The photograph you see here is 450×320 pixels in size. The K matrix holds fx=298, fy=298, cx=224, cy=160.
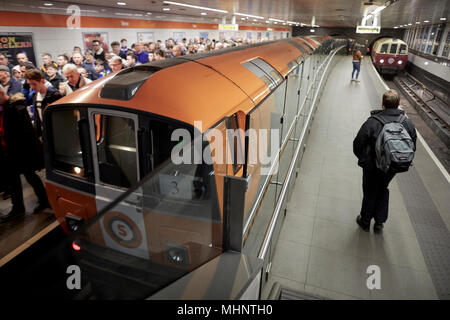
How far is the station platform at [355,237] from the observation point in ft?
9.09

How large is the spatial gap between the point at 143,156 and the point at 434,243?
324cm

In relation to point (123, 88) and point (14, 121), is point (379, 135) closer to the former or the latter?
point (123, 88)

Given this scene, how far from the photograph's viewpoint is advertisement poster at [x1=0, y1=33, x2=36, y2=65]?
25.1 feet

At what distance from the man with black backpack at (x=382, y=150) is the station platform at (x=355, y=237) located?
34 cm

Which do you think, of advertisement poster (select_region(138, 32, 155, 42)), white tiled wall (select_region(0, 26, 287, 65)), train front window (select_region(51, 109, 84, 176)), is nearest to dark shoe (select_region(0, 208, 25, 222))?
train front window (select_region(51, 109, 84, 176))

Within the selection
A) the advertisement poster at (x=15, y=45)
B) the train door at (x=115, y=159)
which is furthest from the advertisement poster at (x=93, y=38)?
the train door at (x=115, y=159)

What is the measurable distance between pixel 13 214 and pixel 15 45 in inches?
242

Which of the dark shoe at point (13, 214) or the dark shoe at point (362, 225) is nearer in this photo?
the dark shoe at point (362, 225)

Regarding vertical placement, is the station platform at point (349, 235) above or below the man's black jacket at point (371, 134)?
below

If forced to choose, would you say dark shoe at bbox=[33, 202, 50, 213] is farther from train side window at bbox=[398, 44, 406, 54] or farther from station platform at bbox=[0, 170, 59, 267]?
train side window at bbox=[398, 44, 406, 54]

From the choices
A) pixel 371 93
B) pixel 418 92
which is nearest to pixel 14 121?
pixel 371 93

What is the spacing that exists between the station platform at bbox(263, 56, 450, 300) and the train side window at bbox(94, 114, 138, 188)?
1598mm

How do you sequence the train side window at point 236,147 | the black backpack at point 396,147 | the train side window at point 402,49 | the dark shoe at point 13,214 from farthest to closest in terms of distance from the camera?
1. the train side window at point 402,49
2. the dark shoe at point 13,214
3. the black backpack at point 396,147
4. the train side window at point 236,147

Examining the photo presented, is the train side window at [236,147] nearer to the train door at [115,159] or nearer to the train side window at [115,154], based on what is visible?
the train door at [115,159]
